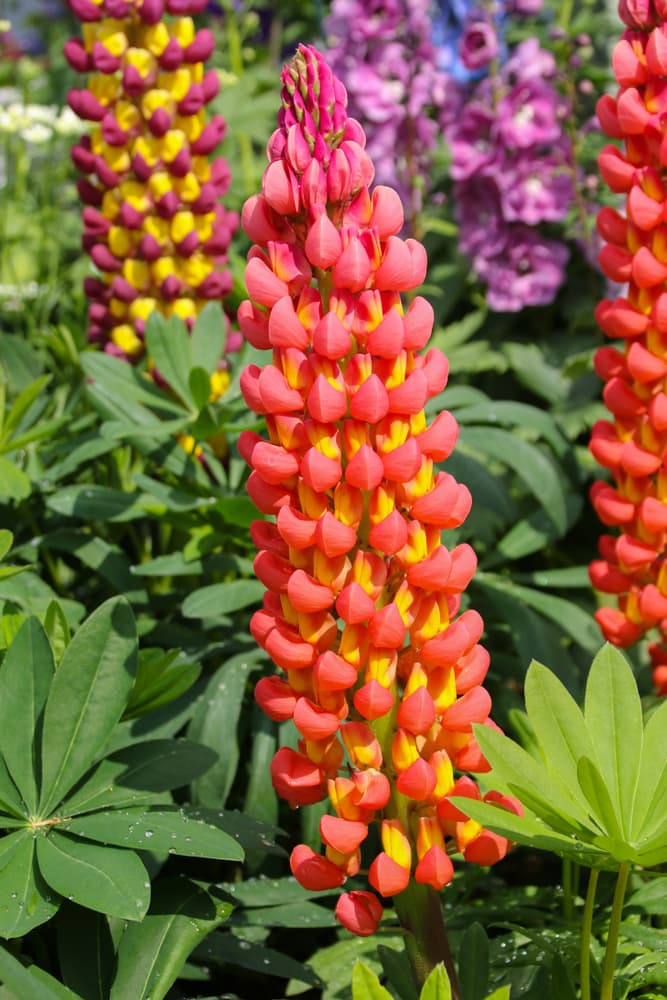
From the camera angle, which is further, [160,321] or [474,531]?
[474,531]

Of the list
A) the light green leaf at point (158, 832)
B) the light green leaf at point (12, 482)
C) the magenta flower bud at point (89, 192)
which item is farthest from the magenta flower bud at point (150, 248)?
the light green leaf at point (158, 832)

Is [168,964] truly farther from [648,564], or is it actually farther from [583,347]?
[583,347]

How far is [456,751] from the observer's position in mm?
1041

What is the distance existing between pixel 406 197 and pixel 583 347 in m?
0.57

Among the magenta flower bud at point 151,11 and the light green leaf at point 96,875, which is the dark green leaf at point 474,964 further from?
the magenta flower bud at point 151,11

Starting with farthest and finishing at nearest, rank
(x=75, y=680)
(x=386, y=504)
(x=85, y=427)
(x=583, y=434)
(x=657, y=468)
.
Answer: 1. (x=583, y=434)
2. (x=85, y=427)
3. (x=657, y=468)
4. (x=75, y=680)
5. (x=386, y=504)

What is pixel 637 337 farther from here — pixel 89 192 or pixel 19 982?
pixel 89 192

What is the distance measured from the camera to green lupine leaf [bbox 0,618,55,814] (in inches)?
45.1

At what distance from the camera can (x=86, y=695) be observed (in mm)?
1171

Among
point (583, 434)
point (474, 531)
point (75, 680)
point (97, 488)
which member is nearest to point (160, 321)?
point (97, 488)

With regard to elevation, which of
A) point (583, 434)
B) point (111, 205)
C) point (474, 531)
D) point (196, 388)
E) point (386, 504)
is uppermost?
point (386, 504)

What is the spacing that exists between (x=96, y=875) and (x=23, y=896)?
0.06m

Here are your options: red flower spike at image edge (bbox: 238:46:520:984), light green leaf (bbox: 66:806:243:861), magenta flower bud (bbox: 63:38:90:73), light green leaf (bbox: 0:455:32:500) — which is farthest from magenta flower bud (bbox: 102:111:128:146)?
light green leaf (bbox: 66:806:243:861)

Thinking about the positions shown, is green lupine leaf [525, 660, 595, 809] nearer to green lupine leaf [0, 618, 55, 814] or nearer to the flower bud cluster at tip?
green lupine leaf [0, 618, 55, 814]
